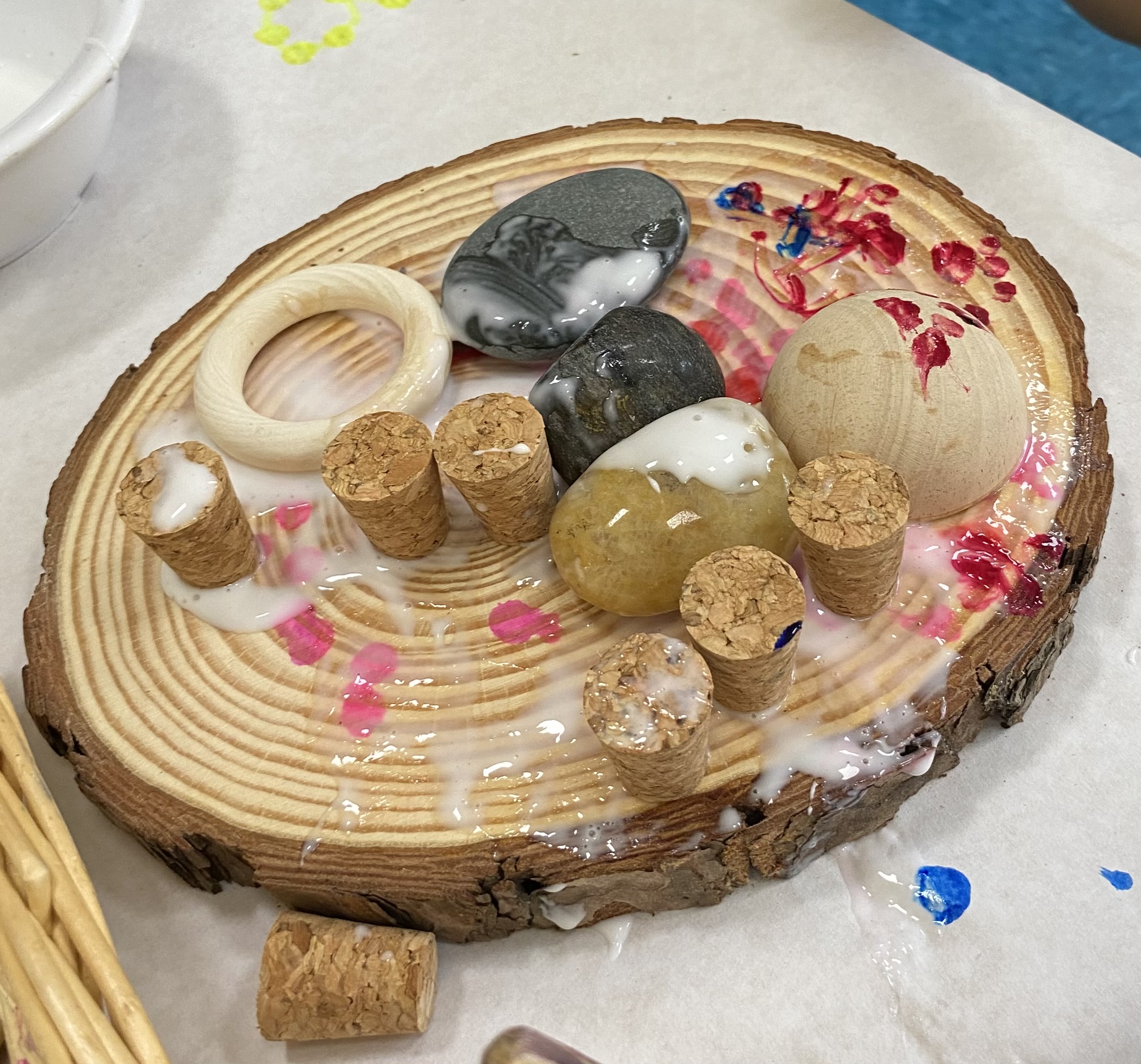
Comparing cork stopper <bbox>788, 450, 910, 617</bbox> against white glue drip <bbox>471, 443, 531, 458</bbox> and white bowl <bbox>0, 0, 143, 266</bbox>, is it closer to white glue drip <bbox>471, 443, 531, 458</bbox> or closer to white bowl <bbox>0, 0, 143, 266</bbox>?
white glue drip <bbox>471, 443, 531, 458</bbox>

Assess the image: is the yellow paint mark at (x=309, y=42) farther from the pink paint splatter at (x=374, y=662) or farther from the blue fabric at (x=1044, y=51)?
the pink paint splatter at (x=374, y=662)

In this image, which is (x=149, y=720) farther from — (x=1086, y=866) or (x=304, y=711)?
(x=1086, y=866)

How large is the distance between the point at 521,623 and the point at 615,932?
271 mm

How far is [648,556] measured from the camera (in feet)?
2.78

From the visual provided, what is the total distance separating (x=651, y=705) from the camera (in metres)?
0.73

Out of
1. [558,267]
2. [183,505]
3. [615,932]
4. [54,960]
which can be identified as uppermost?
[558,267]

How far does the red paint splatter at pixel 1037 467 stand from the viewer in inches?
35.8

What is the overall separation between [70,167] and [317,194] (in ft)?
1.04

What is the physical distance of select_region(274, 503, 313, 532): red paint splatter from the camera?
1.01m

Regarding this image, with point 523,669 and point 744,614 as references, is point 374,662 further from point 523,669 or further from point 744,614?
point 744,614

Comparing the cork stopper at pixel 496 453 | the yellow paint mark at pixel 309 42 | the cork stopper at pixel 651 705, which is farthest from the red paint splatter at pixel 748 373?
the yellow paint mark at pixel 309 42

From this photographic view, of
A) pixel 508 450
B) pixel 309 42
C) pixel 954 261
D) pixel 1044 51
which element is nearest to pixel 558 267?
pixel 508 450

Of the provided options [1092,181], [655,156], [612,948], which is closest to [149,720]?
[612,948]

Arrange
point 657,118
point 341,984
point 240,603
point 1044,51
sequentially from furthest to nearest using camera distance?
point 1044,51
point 657,118
point 240,603
point 341,984
